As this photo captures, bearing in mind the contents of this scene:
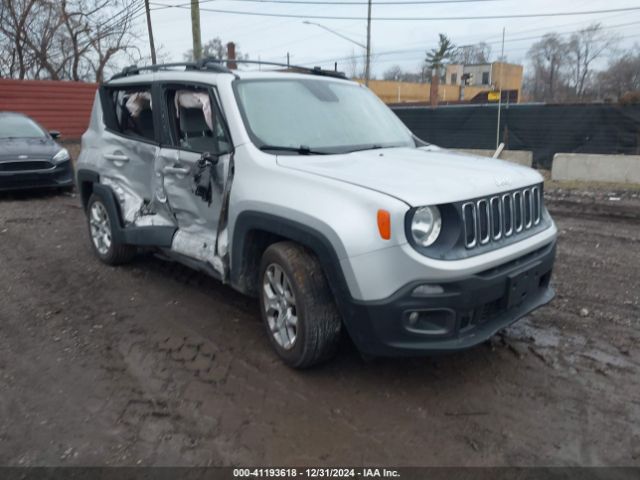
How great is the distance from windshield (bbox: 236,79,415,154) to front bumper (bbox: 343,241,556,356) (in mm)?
1380

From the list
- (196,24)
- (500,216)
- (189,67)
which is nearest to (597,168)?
(500,216)

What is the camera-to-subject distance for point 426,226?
3068 millimetres

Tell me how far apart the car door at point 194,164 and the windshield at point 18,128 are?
7297 mm

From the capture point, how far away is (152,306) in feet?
16.0

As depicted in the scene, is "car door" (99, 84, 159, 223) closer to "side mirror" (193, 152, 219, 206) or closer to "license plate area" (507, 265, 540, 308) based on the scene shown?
"side mirror" (193, 152, 219, 206)

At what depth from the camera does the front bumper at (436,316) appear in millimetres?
2998

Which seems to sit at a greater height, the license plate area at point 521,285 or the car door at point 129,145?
the car door at point 129,145

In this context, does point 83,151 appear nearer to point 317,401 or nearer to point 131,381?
point 131,381

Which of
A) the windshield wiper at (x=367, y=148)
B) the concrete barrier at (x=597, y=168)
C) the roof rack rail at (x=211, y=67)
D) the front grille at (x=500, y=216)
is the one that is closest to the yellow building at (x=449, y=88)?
the concrete barrier at (x=597, y=168)

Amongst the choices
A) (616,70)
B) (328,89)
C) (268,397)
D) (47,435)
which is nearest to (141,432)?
(47,435)

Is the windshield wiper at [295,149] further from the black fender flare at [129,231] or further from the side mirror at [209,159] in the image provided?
the black fender flare at [129,231]

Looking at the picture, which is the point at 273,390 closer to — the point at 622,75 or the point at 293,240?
the point at 293,240

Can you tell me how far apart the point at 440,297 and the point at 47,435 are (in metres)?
2.29

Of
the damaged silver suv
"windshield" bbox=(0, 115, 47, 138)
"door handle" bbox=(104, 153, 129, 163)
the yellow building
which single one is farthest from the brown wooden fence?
the yellow building
